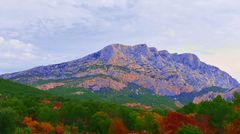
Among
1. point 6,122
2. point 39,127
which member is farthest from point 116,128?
point 6,122

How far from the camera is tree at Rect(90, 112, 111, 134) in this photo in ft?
447

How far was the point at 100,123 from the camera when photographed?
13700cm

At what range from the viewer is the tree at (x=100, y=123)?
447 feet

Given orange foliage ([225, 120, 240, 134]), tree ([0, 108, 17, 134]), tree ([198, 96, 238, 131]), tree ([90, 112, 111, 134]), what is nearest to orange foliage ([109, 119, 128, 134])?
tree ([90, 112, 111, 134])

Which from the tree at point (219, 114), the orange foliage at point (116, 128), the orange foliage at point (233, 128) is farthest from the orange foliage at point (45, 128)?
the orange foliage at point (233, 128)

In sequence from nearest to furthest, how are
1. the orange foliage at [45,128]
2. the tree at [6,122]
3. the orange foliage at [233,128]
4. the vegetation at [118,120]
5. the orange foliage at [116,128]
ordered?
the tree at [6,122]
the vegetation at [118,120]
the orange foliage at [233,128]
the orange foliage at [116,128]
the orange foliage at [45,128]

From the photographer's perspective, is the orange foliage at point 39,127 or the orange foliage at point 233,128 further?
the orange foliage at point 39,127

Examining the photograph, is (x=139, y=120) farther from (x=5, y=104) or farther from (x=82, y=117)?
(x=5, y=104)

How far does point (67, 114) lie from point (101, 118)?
63.8ft

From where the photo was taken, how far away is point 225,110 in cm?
11744

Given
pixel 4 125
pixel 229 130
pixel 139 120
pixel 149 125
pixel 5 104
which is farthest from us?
pixel 5 104

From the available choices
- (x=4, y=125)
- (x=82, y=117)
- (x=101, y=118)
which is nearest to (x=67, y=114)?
(x=82, y=117)

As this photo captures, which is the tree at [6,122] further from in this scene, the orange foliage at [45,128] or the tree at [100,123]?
the tree at [100,123]

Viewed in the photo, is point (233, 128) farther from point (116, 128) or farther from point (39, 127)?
point (39, 127)
